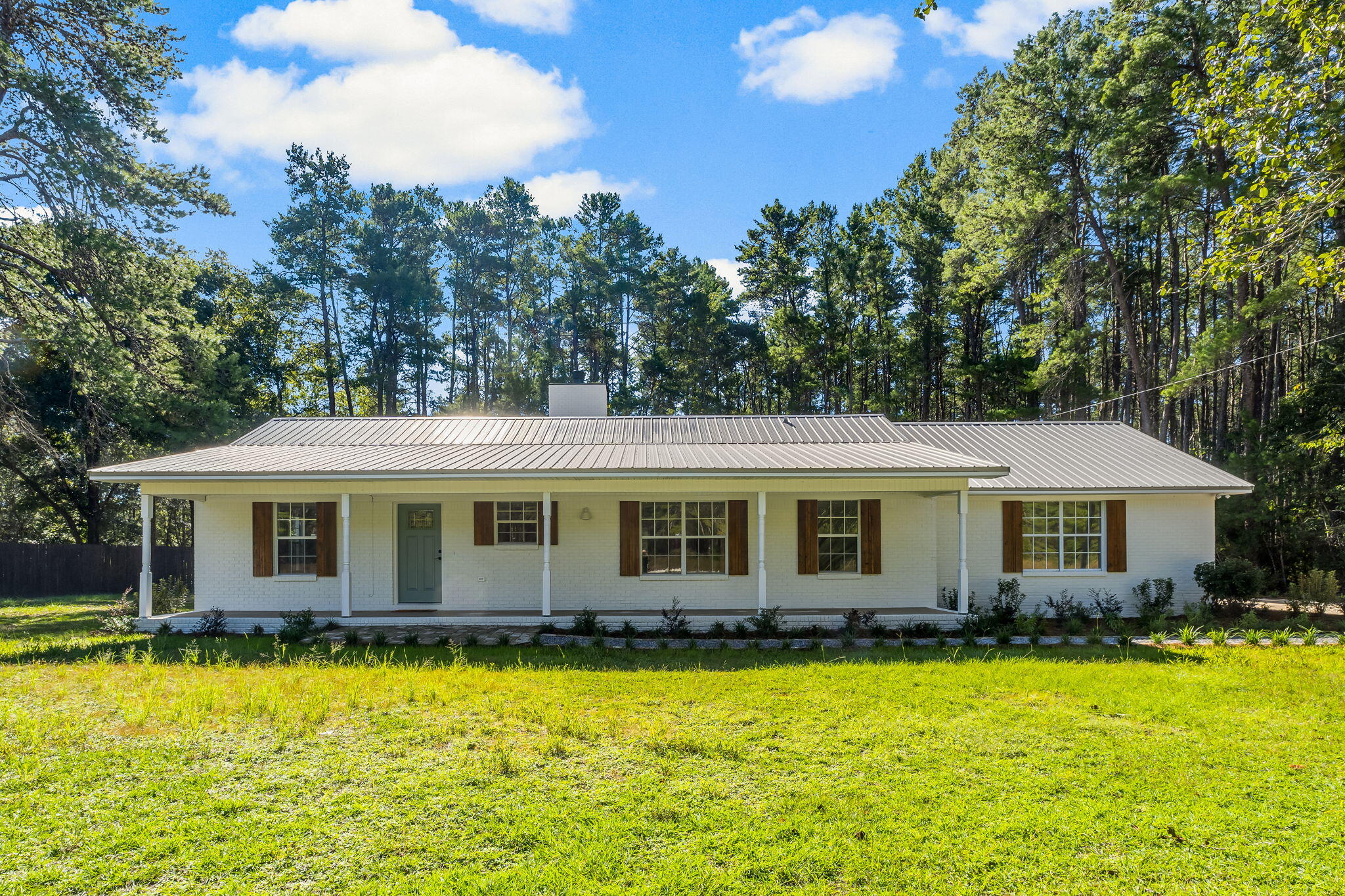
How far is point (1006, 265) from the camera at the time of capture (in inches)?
931

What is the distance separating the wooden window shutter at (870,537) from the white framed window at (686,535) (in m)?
2.28

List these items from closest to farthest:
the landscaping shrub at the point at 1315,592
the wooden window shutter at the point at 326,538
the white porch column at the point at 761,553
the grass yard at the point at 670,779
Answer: the grass yard at the point at 670,779
the white porch column at the point at 761,553
the wooden window shutter at the point at 326,538
the landscaping shrub at the point at 1315,592

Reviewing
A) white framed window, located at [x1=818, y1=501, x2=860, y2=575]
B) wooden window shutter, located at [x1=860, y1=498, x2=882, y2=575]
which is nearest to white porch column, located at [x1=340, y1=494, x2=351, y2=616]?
white framed window, located at [x1=818, y1=501, x2=860, y2=575]

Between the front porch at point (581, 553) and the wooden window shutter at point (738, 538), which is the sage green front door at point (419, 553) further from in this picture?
the wooden window shutter at point (738, 538)

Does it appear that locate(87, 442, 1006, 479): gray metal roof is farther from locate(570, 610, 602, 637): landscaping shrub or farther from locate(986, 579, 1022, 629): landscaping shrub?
locate(986, 579, 1022, 629): landscaping shrub

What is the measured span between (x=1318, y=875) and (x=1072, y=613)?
8.67 metres

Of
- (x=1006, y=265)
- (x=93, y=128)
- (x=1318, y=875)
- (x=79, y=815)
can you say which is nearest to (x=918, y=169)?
(x=1006, y=265)

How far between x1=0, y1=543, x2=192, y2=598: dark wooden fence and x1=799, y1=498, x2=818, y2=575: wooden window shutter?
15.7 metres

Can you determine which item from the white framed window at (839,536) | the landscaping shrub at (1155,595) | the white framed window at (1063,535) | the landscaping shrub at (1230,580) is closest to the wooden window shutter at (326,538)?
the white framed window at (839,536)

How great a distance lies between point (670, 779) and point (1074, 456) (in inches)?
467

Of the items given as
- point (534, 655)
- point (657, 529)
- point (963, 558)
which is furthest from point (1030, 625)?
point (534, 655)

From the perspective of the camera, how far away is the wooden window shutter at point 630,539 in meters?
11.7

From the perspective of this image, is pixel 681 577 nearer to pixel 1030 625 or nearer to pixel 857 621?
pixel 857 621

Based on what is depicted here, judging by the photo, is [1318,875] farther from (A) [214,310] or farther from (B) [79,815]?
(A) [214,310]
